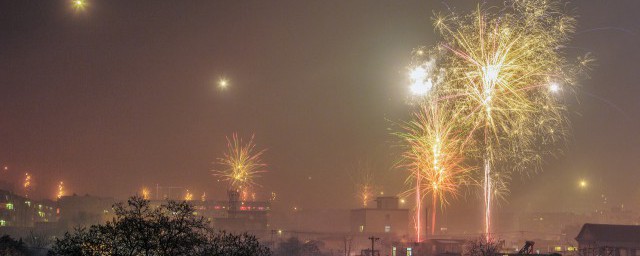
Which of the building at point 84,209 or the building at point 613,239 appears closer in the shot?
the building at point 613,239

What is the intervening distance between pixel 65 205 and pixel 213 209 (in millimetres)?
44896

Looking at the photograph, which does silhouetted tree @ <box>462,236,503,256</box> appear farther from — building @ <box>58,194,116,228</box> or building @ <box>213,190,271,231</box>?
building @ <box>58,194,116,228</box>

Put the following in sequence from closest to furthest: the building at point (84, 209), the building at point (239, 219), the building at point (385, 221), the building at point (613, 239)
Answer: the building at point (613, 239)
the building at point (385, 221)
the building at point (239, 219)
the building at point (84, 209)

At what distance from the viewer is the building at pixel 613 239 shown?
8069 centimetres

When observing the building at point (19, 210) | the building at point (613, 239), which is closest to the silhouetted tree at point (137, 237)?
the building at point (613, 239)

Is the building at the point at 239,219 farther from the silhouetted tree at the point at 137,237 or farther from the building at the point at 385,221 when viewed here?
the silhouetted tree at the point at 137,237

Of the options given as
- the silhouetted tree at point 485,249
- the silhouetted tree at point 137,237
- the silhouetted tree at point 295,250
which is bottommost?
the silhouetted tree at point 295,250

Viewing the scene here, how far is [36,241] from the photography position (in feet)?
334

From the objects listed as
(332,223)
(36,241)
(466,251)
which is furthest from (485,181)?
(332,223)

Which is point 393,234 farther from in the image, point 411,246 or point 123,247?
point 123,247

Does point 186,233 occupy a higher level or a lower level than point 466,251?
higher

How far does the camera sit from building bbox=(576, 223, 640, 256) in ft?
265

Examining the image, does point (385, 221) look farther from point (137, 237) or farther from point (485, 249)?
point (137, 237)

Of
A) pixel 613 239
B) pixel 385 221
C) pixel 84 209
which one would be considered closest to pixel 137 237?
pixel 613 239
